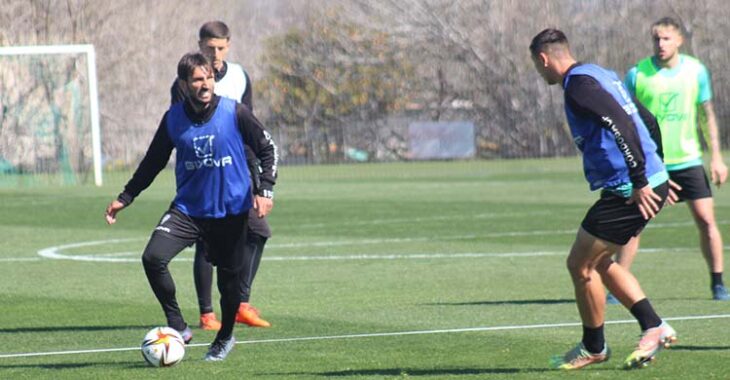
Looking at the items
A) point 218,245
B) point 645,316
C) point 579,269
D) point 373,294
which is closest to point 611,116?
point 579,269

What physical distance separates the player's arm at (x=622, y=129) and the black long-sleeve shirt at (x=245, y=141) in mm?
1961

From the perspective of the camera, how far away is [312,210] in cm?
2536

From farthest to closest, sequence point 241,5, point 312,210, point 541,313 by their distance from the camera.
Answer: point 241,5 → point 312,210 → point 541,313

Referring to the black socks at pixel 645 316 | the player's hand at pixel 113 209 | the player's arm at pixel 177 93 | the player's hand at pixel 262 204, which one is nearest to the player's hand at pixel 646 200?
the black socks at pixel 645 316

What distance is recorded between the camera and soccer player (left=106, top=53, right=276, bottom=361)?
30.2ft

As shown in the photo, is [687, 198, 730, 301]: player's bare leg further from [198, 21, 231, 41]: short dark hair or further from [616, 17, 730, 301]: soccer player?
[198, 21, 231, 41]: short dark hair

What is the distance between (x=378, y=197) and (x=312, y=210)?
370cm

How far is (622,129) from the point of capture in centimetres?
838

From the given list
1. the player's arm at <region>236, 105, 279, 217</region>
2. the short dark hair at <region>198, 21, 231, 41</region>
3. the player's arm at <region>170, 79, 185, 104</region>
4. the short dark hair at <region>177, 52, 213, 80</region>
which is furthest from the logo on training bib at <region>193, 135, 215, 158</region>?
the short dark hair at <region>198, 21, 231, 41</region>

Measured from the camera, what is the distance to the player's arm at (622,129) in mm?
8375

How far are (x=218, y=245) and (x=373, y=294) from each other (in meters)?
3.88

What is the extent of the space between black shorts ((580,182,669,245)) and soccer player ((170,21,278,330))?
9.17ft

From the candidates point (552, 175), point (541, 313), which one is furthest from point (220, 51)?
point (552, 175)

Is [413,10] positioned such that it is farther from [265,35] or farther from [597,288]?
[597,288]
